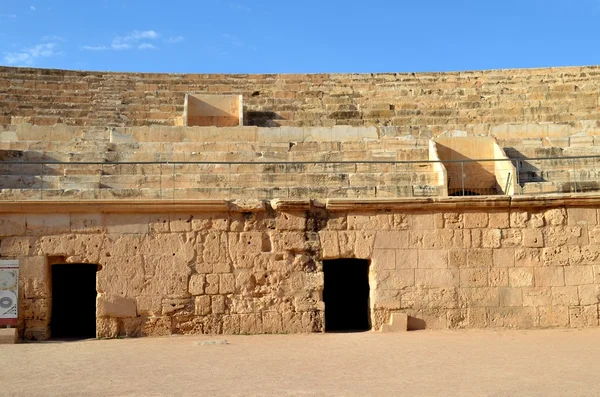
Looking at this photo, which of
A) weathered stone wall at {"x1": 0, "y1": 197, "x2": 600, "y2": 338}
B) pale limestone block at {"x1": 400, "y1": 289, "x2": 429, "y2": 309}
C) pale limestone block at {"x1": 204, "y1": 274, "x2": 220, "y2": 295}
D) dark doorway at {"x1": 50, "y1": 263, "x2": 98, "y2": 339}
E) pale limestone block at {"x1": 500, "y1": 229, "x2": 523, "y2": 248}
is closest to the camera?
weathered stone wall at {"x1": 0, "y1": 197, "x2": 600, "y2": 338}

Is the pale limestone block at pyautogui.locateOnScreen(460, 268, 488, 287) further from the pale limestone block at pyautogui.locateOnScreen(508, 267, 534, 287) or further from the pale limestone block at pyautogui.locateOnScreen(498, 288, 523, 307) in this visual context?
the pale limestone block at pyautogui.locateOnScreen(508, 267, 534, 287)

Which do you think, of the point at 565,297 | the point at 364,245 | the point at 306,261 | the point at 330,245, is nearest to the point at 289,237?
the point at 306,261

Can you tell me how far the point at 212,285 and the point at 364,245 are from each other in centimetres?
247

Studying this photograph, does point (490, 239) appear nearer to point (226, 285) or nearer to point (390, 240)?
point (390, 240)

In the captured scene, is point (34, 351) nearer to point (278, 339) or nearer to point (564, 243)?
point (278, 339)

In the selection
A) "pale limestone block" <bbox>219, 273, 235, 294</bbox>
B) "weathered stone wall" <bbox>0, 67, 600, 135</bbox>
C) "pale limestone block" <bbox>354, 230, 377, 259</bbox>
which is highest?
"weathered stone wall" <bbox>0, 67, 600, 135</bbox>

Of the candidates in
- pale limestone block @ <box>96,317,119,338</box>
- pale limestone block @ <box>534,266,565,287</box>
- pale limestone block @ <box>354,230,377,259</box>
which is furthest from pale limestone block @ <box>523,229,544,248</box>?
pale limestone block @ <box>96,317,119,338</box>

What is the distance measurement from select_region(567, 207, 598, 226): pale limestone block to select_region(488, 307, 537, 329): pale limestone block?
5.18ft

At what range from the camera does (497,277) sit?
1175 cm

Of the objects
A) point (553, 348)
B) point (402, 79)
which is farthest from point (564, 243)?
point (402, 79)

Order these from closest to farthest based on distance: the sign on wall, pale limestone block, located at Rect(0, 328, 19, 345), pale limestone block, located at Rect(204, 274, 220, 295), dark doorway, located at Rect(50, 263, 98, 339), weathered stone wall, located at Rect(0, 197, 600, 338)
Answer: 1. pale limestone block, located at Rect(0, 328, 19, 345)
2. the sign on wall
3. weathered stone wall, located at Rect(0, 197, 600, 338)
4. pale limestone block, located at Rect(204, 274, 220, 295)
5. dark doorway, located at Rect(50, 263, 98, 339)

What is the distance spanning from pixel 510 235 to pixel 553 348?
241cm

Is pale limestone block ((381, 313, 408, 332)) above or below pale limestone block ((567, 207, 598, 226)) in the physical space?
below

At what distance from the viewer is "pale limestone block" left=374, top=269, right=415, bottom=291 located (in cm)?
1165
